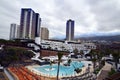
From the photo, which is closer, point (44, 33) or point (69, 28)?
point (44, 33)

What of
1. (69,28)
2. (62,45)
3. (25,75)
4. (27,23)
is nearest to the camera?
(25,75)

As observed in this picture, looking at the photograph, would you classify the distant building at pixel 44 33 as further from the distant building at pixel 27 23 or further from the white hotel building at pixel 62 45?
the white hotel building at pixel 62 45

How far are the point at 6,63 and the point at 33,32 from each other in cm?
8855

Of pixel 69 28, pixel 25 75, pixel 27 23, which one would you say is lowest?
pixel 25 75

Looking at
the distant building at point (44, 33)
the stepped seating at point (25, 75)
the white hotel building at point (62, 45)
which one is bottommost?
the stepped seating at point (25, 75)

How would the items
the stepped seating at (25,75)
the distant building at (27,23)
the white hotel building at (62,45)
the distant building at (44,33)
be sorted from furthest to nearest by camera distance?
the distant building at (44,33), the distant building at (27,23), the white hotel building at (62,45), the stepped seating at (25,75)

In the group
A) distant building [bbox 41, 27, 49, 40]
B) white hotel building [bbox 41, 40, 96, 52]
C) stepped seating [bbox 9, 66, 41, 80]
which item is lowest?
stepped seating [bbox 9, 66, 41, 80]

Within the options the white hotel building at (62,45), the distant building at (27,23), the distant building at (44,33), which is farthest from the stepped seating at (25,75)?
the distant building at (44,33)

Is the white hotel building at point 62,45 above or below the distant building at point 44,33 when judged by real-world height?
below

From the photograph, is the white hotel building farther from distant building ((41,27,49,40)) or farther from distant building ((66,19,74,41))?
distant building ((66,19,74,41))

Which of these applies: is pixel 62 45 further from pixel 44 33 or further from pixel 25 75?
pixel 44 33

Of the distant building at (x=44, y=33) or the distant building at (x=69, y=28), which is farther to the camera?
the distant building at (x=69, y=28)

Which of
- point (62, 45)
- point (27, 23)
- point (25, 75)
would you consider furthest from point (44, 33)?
point (25, 75)

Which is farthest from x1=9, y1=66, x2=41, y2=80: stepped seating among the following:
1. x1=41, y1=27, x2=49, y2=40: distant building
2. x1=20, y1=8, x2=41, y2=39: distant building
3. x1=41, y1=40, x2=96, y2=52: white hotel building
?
x1=41, y1=27, x2=49, y2=40: distant building
